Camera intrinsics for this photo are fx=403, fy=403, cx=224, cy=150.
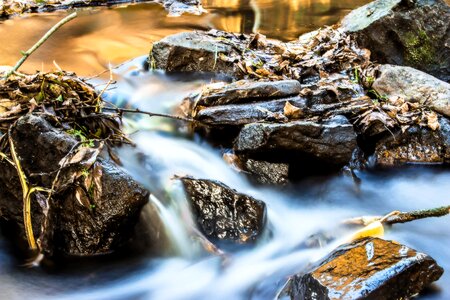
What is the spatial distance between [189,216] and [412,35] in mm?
5380

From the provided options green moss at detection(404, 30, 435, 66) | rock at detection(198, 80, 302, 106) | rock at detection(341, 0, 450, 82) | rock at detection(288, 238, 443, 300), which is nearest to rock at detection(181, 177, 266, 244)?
rock at detection(288, 238, 443, 300)

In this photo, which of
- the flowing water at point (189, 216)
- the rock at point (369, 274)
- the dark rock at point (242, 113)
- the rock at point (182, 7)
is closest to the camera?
the rock at point (369, 274)

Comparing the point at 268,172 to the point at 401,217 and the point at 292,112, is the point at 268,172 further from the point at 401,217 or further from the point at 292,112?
the point at 401,217

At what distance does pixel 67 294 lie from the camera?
3.05 m

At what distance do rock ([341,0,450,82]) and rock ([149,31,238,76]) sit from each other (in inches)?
102

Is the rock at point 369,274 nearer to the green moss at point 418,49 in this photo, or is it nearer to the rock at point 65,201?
the rock at point 65,201

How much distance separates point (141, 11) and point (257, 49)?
243 inches

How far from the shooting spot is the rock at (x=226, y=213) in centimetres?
354

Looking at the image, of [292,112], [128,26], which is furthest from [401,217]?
[128,26]

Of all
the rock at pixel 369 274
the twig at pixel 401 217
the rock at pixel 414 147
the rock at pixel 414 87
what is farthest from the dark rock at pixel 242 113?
the rock at pixel 369 274

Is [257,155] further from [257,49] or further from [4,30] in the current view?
[4,30]

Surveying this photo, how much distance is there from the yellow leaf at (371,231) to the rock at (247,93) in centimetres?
200

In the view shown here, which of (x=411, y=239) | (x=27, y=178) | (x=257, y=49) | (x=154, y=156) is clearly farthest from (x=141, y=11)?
(x=411, y=239)

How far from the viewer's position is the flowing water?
10.4ft
